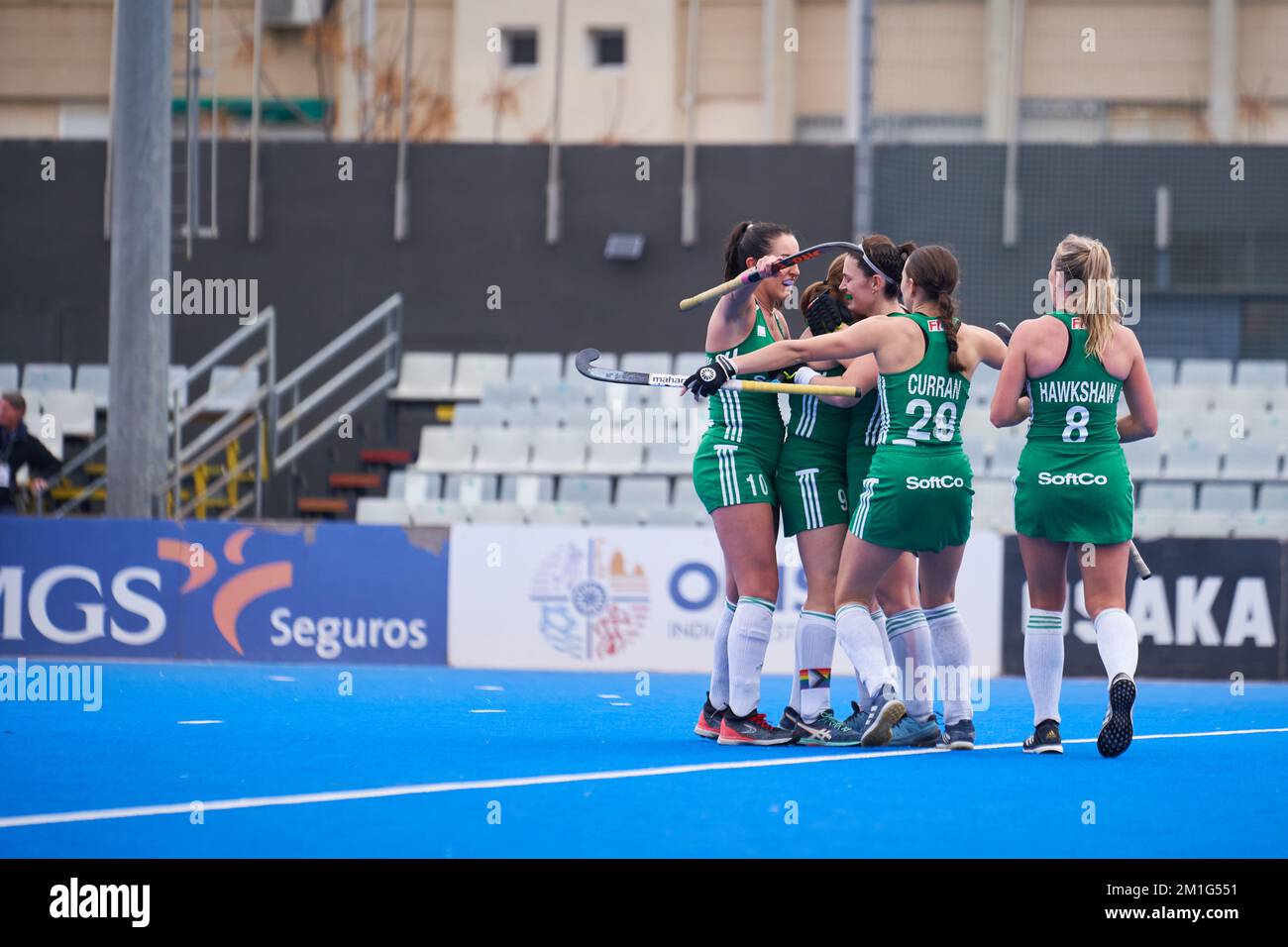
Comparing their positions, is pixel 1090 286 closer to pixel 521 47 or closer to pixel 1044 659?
pixel 1044 659

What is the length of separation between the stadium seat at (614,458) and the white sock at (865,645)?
9048 mm

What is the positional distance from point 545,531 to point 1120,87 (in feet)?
47.2

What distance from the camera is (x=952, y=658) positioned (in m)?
6.87

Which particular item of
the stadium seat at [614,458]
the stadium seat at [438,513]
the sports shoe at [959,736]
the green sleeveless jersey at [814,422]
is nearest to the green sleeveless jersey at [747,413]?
the green sleeveless jersey at [814,422]

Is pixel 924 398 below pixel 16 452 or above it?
above

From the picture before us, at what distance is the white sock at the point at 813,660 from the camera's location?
22.3 feet

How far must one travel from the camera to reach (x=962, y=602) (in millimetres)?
11883

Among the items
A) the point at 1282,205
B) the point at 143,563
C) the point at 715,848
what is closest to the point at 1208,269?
the point at 1282,205

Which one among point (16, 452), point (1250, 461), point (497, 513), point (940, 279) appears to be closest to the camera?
point (940, 279)

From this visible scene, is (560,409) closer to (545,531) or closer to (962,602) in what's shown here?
(545,531)

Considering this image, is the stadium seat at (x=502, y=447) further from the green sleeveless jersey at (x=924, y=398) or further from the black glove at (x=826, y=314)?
the green sleeveless jersey at (x=924, y=398)

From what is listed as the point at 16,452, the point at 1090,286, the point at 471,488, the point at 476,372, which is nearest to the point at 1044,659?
the point at 1090,286

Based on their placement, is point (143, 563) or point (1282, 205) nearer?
point (143, 563)

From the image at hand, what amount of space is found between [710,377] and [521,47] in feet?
65.3
